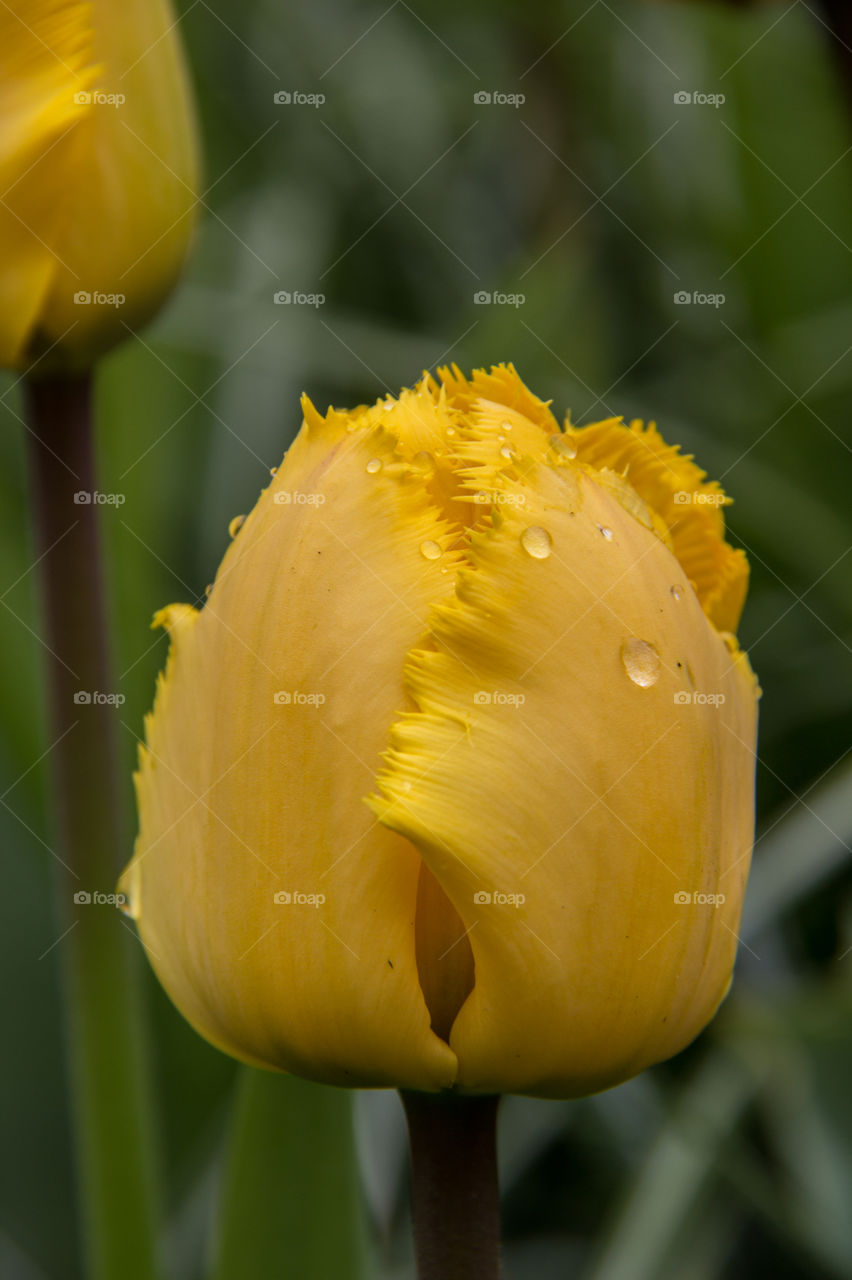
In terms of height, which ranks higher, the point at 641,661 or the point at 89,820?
the point at 641,661

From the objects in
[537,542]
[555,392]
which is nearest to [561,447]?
[537,542]

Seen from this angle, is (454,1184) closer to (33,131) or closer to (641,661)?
(641,661)

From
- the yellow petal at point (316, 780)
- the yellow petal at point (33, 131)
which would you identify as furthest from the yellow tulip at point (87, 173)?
the yellow petal at point (316, 780)

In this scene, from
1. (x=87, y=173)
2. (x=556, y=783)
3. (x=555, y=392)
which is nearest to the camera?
(x=556, y=783)

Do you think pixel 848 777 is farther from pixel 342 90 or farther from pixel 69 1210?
pixel 342 90

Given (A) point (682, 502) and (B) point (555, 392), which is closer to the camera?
(A) point (682, 502)

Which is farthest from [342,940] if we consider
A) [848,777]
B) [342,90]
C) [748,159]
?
[342,90]
